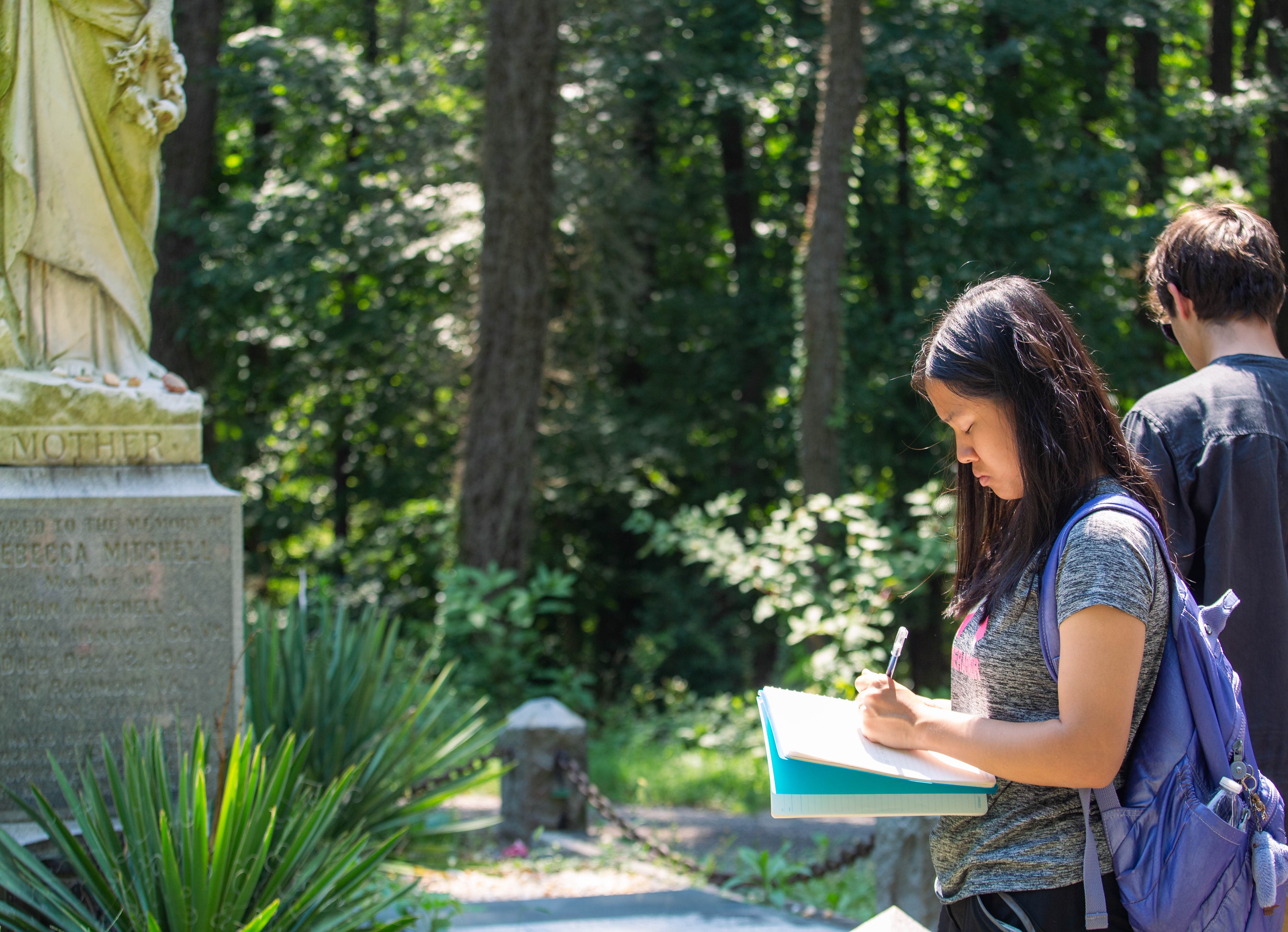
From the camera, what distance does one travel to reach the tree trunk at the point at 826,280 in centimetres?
932

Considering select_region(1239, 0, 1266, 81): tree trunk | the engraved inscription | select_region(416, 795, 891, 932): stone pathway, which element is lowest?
select_region(416, 795, 891, 932): stone pathway

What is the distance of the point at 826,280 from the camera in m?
9.37

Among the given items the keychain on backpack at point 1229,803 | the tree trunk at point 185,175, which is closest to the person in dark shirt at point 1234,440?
the keychain on backpack at point 1229,803

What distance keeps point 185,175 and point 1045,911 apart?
13.1 m

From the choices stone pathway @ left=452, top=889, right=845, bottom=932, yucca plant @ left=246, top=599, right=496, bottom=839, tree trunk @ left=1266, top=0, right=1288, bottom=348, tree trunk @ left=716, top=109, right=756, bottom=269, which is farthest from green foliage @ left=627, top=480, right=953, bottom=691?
tree trunk @ left=716, top=109, right=756, bottom=269

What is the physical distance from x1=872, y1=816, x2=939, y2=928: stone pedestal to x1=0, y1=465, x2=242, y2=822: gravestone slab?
2337mm

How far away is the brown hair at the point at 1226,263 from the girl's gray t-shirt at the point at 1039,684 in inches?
35.4

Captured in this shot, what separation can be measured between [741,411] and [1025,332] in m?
11.2

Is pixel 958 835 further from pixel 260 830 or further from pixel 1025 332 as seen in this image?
pixel 260 830

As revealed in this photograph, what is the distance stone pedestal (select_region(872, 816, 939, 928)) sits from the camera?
405 centimetres

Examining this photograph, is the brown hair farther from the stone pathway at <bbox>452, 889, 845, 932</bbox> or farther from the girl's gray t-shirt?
the stone pathway at <bbox>452, 889, 845, 932</bbox>

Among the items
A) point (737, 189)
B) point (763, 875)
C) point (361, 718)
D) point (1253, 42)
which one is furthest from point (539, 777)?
point (1253, 42)

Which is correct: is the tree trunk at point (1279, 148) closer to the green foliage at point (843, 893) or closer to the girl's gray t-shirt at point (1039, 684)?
the green foliage at point (843, 893)

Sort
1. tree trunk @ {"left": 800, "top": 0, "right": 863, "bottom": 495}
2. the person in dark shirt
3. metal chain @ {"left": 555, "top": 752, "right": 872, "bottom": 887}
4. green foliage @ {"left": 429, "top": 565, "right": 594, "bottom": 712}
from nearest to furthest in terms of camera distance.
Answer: the person in dark shirt → metal chain @ {"left": 555, "top": 752, "right": 872, "bottom": 887} → green foliage @ {"left": 429, "top": 565, "right": 594, "bottom": 712} → tree trunk @ {"left": 800, "top": 0, "right": 863, "bottom": 495}
